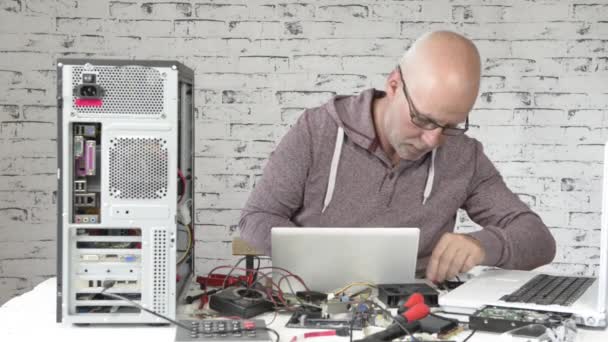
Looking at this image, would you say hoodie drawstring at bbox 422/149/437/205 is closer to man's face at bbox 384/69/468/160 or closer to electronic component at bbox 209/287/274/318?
man's face at bbox 384/69/468/160

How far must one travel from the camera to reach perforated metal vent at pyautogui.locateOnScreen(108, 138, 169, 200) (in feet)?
4.00

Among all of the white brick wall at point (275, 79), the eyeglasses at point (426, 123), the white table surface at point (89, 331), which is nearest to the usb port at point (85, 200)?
the white table surface at point (89, 331)

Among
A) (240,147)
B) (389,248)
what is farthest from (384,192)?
(240,147)

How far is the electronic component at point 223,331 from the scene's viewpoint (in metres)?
1.08

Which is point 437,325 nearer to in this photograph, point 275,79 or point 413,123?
point 413,123

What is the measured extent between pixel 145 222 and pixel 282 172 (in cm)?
61

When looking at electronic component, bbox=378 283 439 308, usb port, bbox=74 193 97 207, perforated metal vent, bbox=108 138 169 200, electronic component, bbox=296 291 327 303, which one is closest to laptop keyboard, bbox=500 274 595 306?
electronic component, bbox=378 283 439 308

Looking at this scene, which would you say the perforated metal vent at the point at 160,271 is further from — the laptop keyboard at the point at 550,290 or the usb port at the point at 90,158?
the laptop keyboard at the point at 550,290

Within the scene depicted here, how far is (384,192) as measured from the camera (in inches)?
72.0

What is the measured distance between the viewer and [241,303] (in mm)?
1280

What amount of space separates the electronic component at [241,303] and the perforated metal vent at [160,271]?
0.38ft

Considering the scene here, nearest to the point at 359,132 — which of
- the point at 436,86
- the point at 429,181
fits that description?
the point at 429,181

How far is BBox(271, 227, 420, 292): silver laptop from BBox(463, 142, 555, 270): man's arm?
31cm

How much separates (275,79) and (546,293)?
1873mm
